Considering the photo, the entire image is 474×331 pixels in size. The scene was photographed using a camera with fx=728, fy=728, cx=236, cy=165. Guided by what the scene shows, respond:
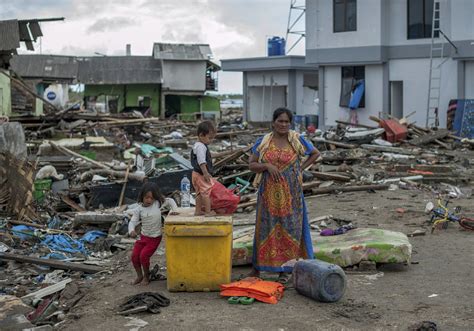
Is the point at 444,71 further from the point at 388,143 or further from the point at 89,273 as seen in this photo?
the point at 89,273

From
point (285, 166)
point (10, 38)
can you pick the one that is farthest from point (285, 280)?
point (10, 38)

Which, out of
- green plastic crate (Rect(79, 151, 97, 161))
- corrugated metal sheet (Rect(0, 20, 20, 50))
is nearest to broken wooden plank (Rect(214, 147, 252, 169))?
green plastic crate (Rect(79, 151, 97, 161))

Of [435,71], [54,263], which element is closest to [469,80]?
[435,71]

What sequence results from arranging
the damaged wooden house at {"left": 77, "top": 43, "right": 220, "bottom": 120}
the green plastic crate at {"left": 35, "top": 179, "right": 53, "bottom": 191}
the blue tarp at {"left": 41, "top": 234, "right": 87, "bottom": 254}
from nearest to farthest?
1. the blue tarp at {"left": 41, "top": 234, "right": 87, "bottom": 254}
2. the green plastic crate at {"left": 35, "top": 179, "right": 53, "bottom": 191}
3. the damaged wooden house at {"left": 77, "top": 43, "right": 220, "bottom": 120}

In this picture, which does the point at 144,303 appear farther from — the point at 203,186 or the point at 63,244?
the point at 63,244

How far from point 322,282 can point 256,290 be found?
647mm

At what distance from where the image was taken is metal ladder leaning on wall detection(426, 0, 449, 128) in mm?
28500

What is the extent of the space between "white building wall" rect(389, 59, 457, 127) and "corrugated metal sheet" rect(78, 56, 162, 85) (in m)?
27.8

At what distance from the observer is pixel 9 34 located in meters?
27.7

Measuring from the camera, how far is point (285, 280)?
767 centimetres

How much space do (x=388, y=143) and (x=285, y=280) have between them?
16491 millimetres

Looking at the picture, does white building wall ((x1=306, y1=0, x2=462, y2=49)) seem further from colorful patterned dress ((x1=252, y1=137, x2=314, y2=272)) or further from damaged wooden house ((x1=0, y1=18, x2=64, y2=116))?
colorful patterned dress ((x1=252, y1=137, x2=314, y2=272))

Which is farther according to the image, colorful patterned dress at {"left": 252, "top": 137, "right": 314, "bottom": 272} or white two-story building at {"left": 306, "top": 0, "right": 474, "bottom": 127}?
white two-story building at {"left": 306, "top": 0, "right": 474, "bottom": 127}

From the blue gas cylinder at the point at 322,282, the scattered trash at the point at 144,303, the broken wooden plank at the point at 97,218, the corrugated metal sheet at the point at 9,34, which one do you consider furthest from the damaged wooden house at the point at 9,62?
the blue gas cylinder at the point at 322,282
